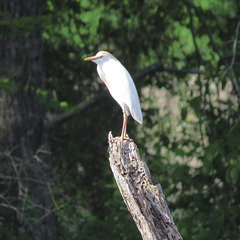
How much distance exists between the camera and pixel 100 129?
8531 millimetres

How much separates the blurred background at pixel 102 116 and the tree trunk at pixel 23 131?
0.01 metres

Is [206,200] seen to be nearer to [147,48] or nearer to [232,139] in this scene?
[232,139]

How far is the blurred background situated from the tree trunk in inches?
0.5

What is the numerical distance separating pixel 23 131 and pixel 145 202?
3708 mm

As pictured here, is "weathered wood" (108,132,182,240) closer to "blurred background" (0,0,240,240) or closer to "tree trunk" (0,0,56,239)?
"blurred background" (0,0,240,240)

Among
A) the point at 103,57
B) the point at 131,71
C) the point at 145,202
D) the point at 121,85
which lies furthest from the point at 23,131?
the point at 145,202

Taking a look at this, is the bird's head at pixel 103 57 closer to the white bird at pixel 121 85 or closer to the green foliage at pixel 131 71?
the white bird at pixel 121 85

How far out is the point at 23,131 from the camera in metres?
6.88

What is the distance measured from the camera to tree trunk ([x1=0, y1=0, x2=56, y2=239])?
21.5 feet

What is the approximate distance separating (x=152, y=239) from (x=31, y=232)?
3557 mm

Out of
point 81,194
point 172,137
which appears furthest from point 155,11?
point 81,194

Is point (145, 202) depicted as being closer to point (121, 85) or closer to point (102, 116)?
point (121, 85)

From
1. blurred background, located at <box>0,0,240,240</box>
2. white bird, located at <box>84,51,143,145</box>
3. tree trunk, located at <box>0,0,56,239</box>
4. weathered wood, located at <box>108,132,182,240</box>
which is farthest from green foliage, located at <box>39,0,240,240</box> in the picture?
weathered wood, located at <box>108,132,182,240</box>

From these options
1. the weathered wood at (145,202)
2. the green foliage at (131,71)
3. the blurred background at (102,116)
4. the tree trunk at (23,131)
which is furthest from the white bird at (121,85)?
the green foliage at (131,71)
